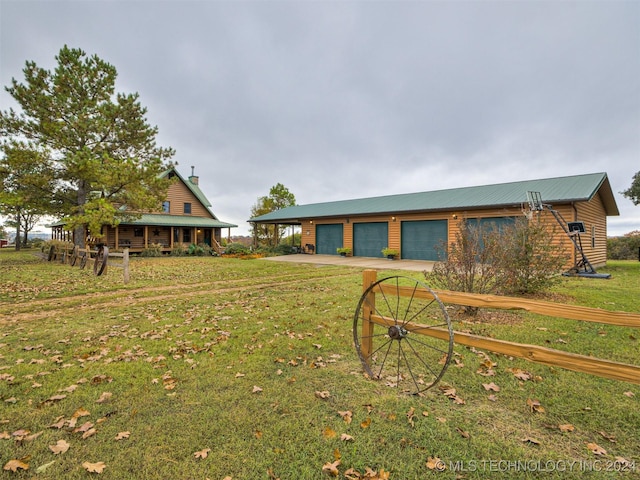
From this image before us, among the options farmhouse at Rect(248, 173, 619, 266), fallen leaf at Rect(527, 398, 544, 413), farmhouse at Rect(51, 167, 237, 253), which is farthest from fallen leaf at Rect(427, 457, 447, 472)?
farmhouse at Rect(51, 167, 237, 253)

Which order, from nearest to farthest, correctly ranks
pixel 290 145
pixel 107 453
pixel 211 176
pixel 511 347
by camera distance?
1. pixel 107 453
2. pixel 511 347
3. pixel 290 145
4. pixel 211 176

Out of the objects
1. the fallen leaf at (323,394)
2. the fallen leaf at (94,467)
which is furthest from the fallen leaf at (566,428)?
the fallen leaf at (94,467)

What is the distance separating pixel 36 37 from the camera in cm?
1402

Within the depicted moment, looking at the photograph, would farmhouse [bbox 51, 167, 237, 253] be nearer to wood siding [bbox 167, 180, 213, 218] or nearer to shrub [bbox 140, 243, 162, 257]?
wood siding [bbox 167, 180, 213, 218]

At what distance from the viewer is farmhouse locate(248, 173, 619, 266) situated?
1355cm

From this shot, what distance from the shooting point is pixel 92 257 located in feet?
47.3


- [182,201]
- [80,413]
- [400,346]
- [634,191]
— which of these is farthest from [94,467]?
[182,201]

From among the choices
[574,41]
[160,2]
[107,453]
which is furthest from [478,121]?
[107,453]

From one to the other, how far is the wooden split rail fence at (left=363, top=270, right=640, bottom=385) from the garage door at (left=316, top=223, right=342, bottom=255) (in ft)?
63.7

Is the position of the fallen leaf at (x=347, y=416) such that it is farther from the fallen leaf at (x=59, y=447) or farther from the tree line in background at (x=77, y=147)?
the tree line in background at (x=77, y=147)

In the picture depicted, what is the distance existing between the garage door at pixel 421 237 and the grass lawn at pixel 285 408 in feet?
40.7

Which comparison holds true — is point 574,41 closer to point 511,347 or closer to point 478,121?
point 478,121

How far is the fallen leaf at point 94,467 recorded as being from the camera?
6.52 ft

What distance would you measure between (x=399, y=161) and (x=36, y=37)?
23.8 meters
